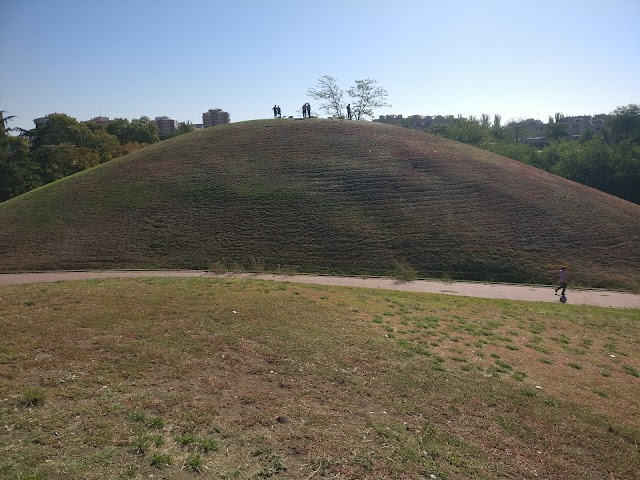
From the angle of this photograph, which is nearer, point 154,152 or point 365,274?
point 365,274

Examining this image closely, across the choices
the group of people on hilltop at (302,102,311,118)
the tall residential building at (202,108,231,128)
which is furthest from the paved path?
the tall residential building at (202,108,231,128)

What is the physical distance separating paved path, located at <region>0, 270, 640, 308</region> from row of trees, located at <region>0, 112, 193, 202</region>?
1009 inches

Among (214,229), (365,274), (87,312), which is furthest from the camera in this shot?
(214,229)

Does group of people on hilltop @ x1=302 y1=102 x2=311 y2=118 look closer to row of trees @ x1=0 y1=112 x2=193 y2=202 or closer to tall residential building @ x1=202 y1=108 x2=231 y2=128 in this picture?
row of trees @ x1=0 y1=112 x2=193 y2=202

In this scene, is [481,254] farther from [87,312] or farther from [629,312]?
[87,312]

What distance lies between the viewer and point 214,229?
2838 cm

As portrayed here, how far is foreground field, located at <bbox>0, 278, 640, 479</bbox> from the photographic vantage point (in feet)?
18.5

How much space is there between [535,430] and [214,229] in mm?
23860

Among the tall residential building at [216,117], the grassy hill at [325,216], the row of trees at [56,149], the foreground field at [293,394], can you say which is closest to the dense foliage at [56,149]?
the row of trees at [56,149]

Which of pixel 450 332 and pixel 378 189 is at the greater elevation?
pixel 378 189

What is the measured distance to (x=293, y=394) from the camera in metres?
7.48

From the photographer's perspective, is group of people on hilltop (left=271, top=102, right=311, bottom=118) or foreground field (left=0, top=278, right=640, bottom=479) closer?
foreground field (left=0, top=278, right=640, bottom=479)

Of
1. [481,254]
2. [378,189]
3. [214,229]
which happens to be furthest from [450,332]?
[378,189]

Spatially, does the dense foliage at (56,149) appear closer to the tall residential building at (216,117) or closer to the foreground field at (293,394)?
the foreground field at (293,394)
